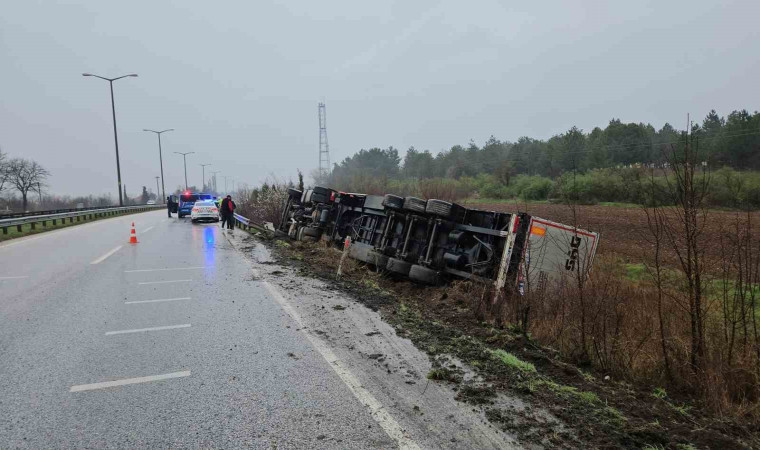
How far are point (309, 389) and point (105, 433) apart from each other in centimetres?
151

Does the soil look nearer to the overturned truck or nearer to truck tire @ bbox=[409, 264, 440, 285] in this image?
the overturned truck

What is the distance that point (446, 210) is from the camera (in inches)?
338

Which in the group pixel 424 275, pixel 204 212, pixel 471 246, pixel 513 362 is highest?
pixel 471 246

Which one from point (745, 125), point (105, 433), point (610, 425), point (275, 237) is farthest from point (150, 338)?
→ point (745, 125)

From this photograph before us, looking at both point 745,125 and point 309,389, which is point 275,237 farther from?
point 745,125

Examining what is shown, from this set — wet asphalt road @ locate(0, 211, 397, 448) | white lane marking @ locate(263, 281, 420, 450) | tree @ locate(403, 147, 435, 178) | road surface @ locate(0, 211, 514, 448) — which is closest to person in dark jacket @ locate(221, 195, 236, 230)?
wet asphalt road @ locate(0, 211, 397, 448)

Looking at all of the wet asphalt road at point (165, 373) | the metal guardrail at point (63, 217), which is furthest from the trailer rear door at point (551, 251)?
the metal guardrail at point (63, 217)

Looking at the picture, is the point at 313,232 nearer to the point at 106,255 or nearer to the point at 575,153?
the point at 106,255

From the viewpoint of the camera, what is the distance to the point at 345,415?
3.41 m

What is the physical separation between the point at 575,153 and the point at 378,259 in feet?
157

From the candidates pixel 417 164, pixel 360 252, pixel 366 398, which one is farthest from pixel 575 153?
pixel 366 398

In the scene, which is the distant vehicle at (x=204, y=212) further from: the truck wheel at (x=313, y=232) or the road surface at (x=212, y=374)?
the road surface at (x=212, y=374)

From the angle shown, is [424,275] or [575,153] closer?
[424,275]

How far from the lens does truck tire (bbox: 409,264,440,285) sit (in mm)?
8242
